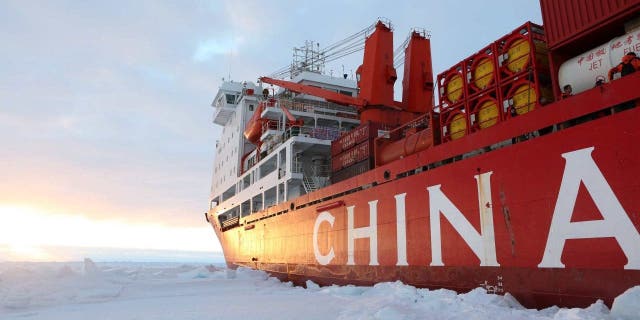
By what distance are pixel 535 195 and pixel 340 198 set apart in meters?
7.05

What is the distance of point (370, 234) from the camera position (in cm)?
1215

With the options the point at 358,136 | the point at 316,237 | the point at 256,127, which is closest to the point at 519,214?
the point at 358,136

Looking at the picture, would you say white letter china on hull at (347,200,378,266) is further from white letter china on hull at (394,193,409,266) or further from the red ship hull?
white letter china on hull at (394,193,409,266)

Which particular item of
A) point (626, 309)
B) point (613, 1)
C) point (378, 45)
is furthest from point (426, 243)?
point (378, 45)

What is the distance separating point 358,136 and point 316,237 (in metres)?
4.04

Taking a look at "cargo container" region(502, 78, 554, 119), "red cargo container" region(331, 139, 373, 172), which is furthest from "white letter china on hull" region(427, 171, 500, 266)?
"red cargo container" region(331, 139, 373, 172)

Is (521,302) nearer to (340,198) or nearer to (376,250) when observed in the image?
(376,250)

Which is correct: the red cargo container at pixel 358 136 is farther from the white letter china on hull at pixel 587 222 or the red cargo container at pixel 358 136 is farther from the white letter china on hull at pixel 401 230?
the white letter china on hull at pixel 587 222

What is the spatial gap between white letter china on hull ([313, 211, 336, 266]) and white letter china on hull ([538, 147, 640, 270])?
7723 millimetres

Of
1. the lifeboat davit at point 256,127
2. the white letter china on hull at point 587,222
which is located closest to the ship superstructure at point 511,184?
the white letter china on hull at point 587,222

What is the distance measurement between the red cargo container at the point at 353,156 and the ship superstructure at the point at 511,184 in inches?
2.5

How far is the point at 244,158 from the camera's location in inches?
1061

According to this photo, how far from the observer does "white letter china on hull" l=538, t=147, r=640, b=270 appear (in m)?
6.18

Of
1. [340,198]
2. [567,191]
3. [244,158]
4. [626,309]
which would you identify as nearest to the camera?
[626,309]
